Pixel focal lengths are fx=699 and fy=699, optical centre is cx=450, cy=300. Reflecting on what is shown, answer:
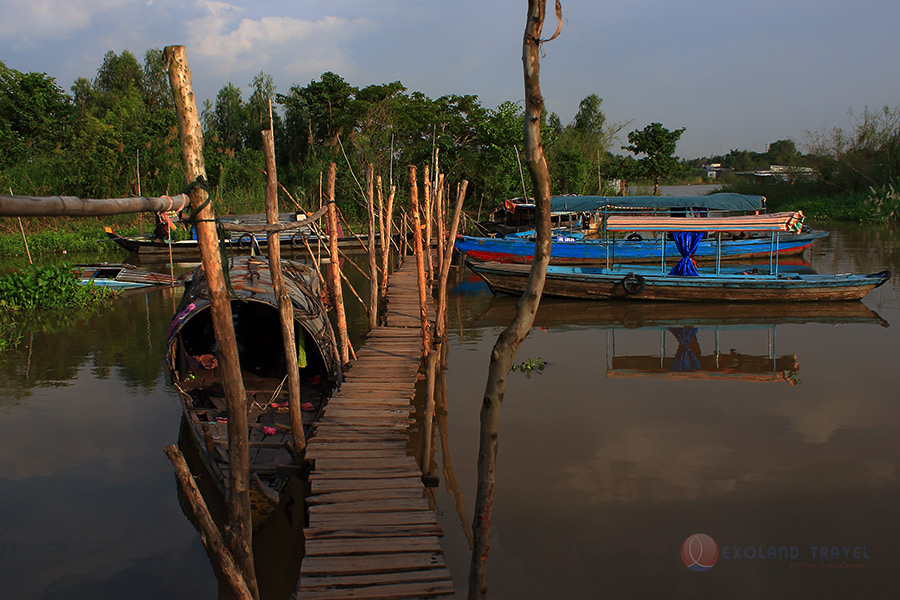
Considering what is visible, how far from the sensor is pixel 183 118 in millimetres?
3127

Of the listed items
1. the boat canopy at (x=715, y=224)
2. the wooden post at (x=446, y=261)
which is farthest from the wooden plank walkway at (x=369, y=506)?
the boat canopy at (x=715, y=224)

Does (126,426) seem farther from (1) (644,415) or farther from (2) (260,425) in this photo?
(1) (644,415)

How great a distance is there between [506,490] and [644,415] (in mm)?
2210

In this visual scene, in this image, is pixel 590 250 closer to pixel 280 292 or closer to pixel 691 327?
pixel 691 327

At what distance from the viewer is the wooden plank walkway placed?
343cm

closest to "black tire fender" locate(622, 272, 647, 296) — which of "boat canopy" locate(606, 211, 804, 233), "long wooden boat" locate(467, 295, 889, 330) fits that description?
"long wooden boat" locate(467, 295, 889, 330)

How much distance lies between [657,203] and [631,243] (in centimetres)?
122

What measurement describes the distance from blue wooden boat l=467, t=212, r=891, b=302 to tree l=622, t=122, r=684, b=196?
12.1 metres

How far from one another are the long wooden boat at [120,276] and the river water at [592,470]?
12.1ft

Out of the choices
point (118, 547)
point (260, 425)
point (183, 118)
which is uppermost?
point (183, 118)

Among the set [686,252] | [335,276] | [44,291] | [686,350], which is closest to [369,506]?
[335,276]

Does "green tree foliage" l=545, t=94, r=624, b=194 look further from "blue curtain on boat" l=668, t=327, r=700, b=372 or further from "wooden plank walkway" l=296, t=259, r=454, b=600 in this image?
"wooden plank walkway" l=296, t=259, r=454, b=600

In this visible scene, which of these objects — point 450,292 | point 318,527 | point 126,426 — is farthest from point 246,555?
point 450,292

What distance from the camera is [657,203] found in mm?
15594
